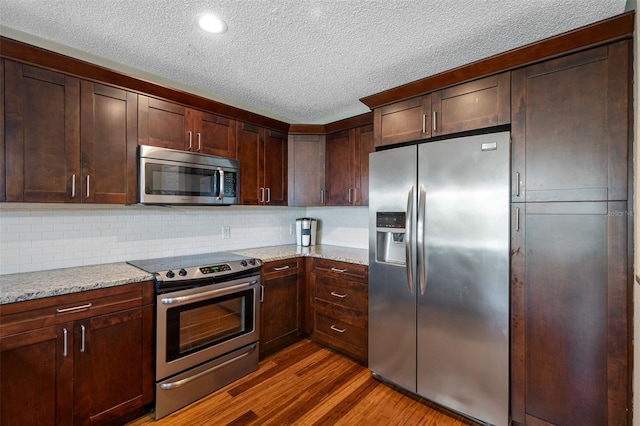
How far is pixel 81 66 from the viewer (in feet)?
6.35

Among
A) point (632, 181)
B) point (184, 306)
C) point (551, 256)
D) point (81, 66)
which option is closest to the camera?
point (632, 181)

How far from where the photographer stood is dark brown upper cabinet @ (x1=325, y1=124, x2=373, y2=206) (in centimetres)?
302

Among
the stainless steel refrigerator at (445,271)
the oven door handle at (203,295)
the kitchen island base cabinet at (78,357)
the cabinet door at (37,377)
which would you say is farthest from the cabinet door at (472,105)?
the cabinet door at (37,377)

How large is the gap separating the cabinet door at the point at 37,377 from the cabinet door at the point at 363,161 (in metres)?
2.47

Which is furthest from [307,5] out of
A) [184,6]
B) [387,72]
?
[387,72]

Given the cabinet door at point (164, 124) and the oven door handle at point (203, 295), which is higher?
the cabinet door at point (164, 124)

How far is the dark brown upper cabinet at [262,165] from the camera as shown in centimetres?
295

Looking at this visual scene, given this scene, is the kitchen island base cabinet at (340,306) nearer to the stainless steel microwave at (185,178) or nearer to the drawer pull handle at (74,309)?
the stainless steel microwave at (185,178)

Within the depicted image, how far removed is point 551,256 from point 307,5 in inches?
78.8

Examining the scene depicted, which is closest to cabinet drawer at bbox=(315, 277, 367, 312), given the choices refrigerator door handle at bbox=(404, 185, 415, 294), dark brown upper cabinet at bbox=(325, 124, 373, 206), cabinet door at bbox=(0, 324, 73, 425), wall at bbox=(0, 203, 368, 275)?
refrigerator door handle at bbox=(404, 185, 415, 294)

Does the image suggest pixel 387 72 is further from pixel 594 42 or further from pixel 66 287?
pixel 66 287

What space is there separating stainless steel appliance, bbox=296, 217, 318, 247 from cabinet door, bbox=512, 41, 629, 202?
227 centimetres

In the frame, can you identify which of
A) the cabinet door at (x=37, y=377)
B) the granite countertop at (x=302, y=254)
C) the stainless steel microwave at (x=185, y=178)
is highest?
the stainless steel microwave at (x=185, y=178)

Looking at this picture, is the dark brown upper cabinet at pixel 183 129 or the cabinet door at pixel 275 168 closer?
the dark brown upper cabinet at pixel 183 129
